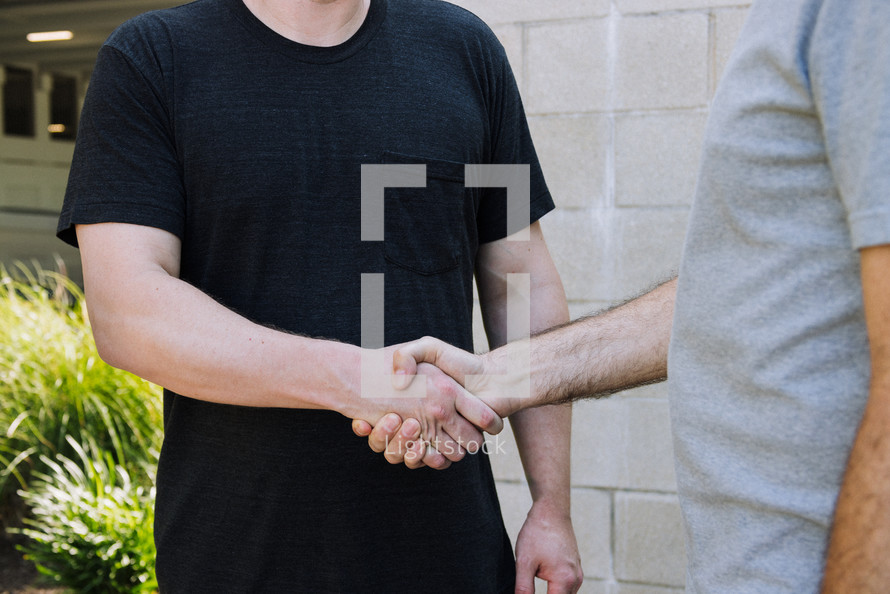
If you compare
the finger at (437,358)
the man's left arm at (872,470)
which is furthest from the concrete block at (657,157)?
the man's left arm at (872,470)

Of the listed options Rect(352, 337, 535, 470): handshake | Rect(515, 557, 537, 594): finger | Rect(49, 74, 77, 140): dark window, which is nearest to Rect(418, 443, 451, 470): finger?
Rect(352, 337, 535, 470): handshake

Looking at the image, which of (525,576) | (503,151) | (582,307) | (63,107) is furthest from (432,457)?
(63,107)

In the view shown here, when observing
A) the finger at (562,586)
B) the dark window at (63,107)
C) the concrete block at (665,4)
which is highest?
the dark window at (63,107)

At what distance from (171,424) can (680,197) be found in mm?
1621

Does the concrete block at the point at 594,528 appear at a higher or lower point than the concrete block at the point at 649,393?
lower

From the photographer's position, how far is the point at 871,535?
0.65m

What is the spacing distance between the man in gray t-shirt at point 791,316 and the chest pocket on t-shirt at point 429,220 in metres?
0.66

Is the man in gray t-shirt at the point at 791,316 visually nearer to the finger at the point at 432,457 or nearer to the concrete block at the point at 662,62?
the finger at the point at 432,457

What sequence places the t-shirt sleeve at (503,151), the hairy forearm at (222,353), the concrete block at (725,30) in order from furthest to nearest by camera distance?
1. the concrete block at (725,30)
2. the t-shirt sleeve at (503,151)
3. the hairy forearm at (222,353)

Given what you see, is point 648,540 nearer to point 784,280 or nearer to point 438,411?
point 438,411

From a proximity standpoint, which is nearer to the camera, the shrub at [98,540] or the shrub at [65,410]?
the shrub at [98,540]

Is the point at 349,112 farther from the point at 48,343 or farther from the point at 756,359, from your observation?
the point at 48,343

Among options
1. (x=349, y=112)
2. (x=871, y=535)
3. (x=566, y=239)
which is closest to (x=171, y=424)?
(x=349, y=112)

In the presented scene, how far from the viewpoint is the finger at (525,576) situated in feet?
4.79
